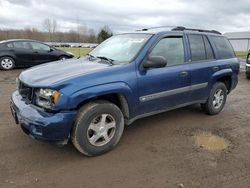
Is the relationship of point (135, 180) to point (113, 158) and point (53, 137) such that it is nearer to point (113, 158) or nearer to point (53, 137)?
point (113, 158)

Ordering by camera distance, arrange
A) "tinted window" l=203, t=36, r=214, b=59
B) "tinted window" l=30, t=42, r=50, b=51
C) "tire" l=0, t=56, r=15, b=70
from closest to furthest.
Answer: "tinted window" l=203, t=36, r=214, b=59 < "tire" l=0, t=56, r=15, b=70 < "tinted window" l=30, t=42, r=50, b=51

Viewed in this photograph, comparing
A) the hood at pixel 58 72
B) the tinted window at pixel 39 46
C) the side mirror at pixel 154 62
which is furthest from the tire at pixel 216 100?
the tinted window at pixel 39 46

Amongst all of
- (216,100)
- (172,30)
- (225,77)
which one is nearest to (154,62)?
(172,30)

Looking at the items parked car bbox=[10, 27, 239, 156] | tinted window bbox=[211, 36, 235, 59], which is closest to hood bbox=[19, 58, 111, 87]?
parked car bbox=[10, 27, 239, 156]

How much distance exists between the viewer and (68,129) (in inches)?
141

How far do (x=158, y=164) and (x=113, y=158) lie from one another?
63 cm

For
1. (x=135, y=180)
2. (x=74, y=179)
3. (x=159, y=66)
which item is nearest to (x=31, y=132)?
(x=74, y=179)

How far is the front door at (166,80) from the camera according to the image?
14.1ft

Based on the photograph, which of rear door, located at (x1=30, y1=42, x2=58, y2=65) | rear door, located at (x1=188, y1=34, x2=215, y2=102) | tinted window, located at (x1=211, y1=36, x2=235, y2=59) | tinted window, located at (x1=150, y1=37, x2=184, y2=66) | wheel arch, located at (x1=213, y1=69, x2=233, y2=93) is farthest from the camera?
rear door, located at (x1=30, y1=42, x2=58, y2=65)

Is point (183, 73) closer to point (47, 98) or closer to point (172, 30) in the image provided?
point (172, 30)

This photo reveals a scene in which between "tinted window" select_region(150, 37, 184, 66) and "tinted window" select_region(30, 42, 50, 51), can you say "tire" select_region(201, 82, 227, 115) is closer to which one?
"tinted window" select_region(150, 37, 184, 66)

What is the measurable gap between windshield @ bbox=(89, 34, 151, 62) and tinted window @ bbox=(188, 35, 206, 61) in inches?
40.5

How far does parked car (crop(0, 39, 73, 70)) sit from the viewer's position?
12320 millimetres

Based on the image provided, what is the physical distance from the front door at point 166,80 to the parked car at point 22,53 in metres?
9.29
